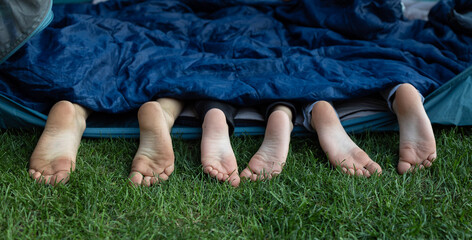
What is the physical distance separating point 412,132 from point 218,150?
0.67 meters

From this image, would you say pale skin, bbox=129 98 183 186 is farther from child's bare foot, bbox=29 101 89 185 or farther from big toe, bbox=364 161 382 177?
big toe, bbox=364 161 382 177

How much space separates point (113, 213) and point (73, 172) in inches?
9.6

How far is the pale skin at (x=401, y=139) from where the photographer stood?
129cm

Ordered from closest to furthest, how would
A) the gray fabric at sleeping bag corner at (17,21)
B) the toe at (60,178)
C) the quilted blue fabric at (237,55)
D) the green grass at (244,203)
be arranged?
the green grass at (244,203) < the toe at (60,178) < the gray fabric at sleeping bag corner at (17,21) < the quilted blue fabric at (237,55)

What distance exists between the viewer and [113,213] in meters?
1.11

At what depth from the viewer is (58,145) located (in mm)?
1325

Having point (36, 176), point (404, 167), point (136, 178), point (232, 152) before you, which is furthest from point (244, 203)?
point (36, 176)

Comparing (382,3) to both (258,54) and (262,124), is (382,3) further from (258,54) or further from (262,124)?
(262,124)

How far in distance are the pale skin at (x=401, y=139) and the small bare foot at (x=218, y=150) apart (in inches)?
13.0

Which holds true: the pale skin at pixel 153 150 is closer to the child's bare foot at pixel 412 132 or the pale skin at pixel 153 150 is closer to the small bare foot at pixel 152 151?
the small bare foot at pixel 152 151

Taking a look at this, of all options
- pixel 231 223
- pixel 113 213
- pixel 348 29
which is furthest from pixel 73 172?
pixel 348 29

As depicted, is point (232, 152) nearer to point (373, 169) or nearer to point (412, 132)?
point (373, 169)

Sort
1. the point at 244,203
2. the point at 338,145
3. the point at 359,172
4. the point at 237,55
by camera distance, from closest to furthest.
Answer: the point at 244,203
the point at 359,172
the point at 338,145
the point at 237,55

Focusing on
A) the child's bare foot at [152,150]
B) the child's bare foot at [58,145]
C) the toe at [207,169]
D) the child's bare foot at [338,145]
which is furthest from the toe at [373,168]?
the child's bare foot at [58,145]
